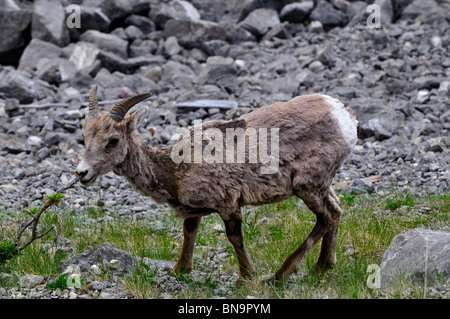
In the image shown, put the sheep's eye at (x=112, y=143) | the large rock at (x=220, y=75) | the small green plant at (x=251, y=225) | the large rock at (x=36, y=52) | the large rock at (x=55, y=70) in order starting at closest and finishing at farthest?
1. the sheep's eye at (x=112, y=143)
2. the small green plant at (x=251, y=225)
3. the large rock at (x=220, y=75)
4. the large rock at (x=55, y=70)
5. the large rock at (x=36, y=52)

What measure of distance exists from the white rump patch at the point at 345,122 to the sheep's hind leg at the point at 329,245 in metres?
0.68

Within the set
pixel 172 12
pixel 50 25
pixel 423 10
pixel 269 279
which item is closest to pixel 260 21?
pixel 172 12

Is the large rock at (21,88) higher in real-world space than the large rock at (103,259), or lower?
higher

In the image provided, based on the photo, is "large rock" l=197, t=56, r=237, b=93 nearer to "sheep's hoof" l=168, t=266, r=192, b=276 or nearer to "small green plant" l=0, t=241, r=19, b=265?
"sheep's hoof" l=168, t=266, r=192, b=276

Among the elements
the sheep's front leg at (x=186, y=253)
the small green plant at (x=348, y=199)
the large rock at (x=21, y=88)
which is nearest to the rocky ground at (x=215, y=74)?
the large rock at (x=21, y=88)

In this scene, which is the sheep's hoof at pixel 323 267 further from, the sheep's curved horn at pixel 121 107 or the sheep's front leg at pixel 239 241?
the sheep's curved horn at pixel 121 107

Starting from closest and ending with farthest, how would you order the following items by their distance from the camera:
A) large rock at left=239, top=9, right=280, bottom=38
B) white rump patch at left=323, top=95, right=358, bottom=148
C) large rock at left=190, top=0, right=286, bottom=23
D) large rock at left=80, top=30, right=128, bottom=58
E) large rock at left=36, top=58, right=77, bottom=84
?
white rump patch at left=323, top=95, right=358, bottom=148 < large rock at left=36, top=58, right=77, bottom=84 < large rock at left=80, top=30, right=128, bottom=58 < large rock at left=239, top=9, right=280, bottom=38 < large rock at left=190, top=0, right=286, bottom=23

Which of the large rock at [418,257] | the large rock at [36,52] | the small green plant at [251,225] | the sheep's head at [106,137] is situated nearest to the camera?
the large rock at [418,257]

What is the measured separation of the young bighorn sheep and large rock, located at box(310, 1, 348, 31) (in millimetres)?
11105

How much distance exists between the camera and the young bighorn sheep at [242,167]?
604 centimetres

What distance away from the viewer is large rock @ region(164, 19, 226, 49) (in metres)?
16.2

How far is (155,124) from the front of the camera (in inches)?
482

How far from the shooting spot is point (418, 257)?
5.59 m

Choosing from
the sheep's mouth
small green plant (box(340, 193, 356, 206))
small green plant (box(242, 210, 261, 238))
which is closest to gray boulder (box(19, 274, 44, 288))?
the sheep's mouth
